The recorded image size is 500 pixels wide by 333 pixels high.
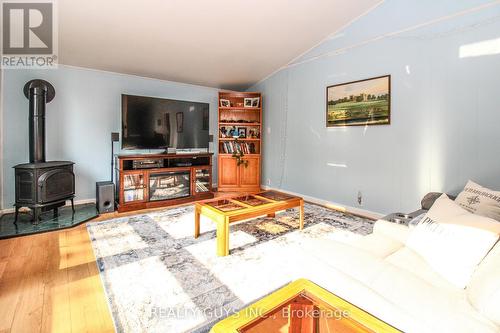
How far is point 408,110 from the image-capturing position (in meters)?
3.21

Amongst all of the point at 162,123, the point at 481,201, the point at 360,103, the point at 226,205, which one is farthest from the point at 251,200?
the point at 162,123

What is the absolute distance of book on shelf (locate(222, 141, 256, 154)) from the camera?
5.32m

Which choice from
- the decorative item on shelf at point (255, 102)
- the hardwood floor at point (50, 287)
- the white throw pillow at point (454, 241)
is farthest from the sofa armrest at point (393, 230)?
the decorative item on shelf at point (255, 102)

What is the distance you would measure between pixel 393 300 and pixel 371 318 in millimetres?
162

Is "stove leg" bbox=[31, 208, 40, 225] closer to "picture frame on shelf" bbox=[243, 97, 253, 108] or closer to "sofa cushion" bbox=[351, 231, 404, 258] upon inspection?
"sofa cushion" bbox=[351, 231, 404, 258]

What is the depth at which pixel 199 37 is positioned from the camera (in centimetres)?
358

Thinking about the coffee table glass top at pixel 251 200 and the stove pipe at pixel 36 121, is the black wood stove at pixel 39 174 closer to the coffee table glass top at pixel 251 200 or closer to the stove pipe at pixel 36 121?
the stove pipe at pixel 36 121

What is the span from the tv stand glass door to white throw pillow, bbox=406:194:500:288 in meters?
3.53

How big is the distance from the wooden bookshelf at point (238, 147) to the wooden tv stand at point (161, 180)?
2.01 feet

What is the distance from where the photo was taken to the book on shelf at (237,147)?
532cm

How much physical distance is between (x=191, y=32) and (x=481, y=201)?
3.60m

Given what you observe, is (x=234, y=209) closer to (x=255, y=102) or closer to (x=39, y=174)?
(x=39, y=174)

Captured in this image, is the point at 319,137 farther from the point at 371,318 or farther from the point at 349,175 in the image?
the point at 371,318

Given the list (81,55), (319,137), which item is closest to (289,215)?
(319,137)
